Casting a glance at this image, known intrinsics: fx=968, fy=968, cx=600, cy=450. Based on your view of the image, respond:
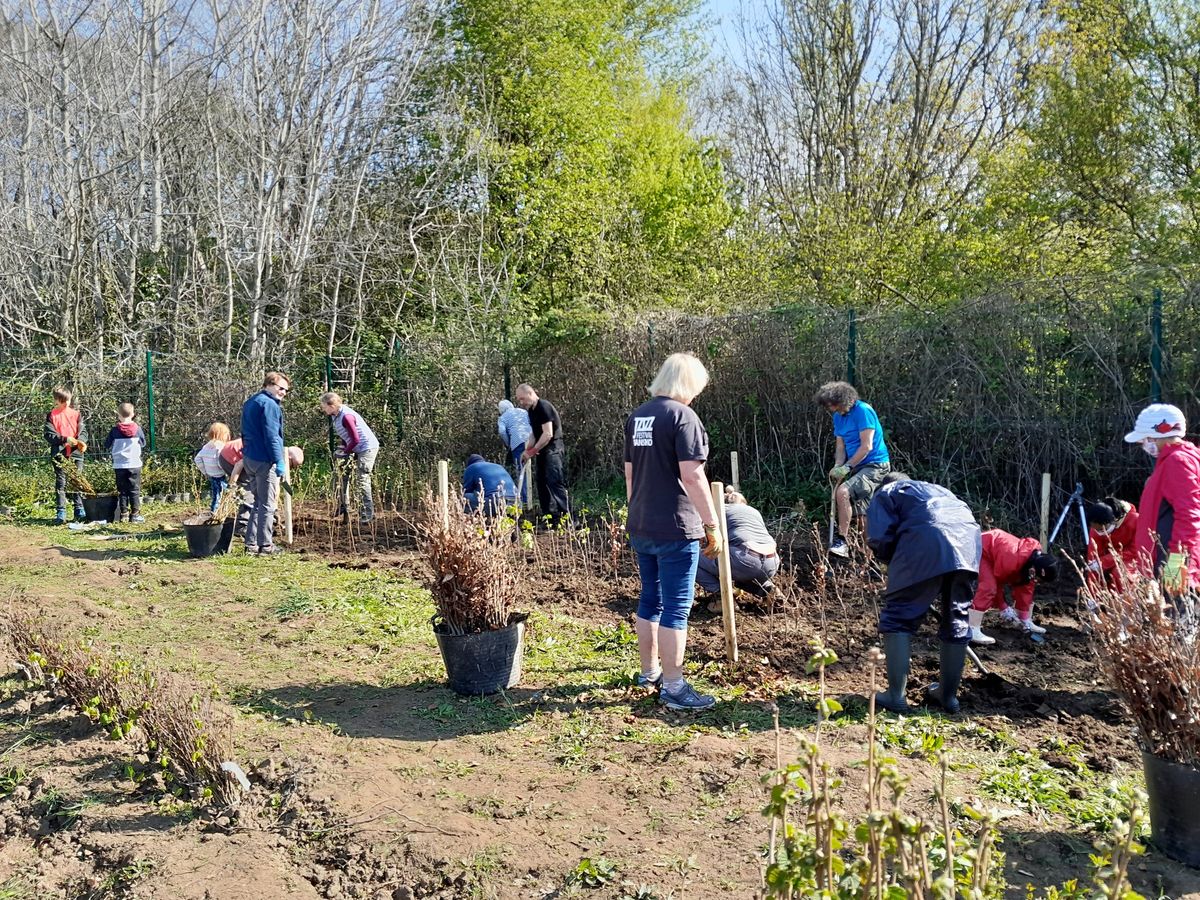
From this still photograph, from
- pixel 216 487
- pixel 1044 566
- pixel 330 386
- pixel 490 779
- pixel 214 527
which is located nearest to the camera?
pixel 490 779

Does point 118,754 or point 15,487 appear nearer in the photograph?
point 118,754

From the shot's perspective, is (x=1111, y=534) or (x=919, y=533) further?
(x=1111, y=534)

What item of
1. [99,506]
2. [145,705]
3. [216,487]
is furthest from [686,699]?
[99,506]

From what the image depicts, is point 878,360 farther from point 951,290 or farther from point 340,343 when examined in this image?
point 340,343

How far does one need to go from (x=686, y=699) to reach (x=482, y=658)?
1072mm

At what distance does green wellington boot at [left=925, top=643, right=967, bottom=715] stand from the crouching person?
1.79 metres

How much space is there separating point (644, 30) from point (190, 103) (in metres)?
11.0

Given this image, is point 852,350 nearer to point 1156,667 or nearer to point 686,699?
point 686,699

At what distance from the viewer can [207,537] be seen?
9070 millimetres

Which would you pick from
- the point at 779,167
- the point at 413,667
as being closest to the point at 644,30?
the point at 779,167

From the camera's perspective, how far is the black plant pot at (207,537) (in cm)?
903

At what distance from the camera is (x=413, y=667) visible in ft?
18.6

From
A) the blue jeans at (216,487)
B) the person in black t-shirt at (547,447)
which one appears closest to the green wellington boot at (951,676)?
the person in black t-shirt at (547,447)

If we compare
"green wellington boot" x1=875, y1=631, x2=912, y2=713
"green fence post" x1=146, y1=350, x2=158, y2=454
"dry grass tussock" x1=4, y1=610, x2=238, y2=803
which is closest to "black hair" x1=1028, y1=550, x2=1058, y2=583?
"green wellington boot" x1=875, y1=631, x2=912, y2=713
